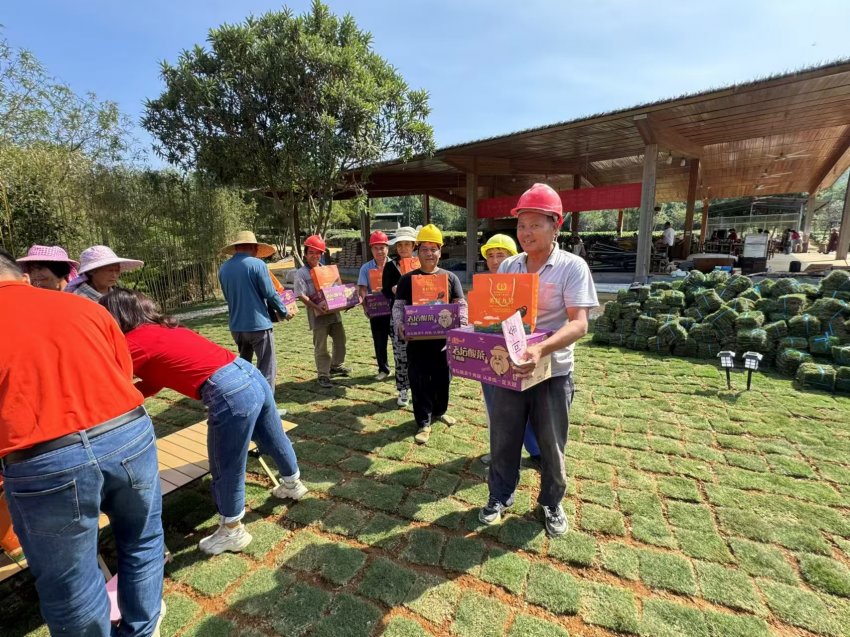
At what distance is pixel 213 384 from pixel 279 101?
32.6 feet

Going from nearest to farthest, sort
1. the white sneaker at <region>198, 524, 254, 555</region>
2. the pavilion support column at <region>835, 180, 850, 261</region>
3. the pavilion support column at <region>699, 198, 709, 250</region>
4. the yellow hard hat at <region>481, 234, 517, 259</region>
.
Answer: the white sneaker at <region>198, 524, 254, 555</region>
the yellow hard hat at <region>481, 234, 517, 259</region>
the pavilion support column at <region>835, 180, 850, 261</region>
the pavilion support column at <region>699, 198, 709, 250</region>

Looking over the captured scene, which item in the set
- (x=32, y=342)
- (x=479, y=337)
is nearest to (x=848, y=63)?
(x=479, y=337)

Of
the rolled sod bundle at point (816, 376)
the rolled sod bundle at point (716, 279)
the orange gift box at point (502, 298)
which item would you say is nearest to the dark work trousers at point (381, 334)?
the orange gift box at point (502, 298)

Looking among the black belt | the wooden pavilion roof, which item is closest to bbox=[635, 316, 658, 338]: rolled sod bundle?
the wooden pavilion roof

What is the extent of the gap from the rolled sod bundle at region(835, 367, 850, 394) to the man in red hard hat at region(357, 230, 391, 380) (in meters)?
5.05

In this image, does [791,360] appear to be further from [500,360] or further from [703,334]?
[500,360]

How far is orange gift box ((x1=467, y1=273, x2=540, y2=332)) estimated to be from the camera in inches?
77.8

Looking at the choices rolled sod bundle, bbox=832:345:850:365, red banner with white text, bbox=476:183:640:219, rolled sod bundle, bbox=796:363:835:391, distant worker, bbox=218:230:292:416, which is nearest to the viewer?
distant worker, bbox=218:230:292:416

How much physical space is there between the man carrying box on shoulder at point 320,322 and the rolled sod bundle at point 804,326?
5.89m

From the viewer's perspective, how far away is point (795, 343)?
16.6 ft

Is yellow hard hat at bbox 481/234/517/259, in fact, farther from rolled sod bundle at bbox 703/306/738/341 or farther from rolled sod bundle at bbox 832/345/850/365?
rolled sod bundle at bbox 832/345/850/365

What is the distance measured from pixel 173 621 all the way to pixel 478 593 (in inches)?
59.7

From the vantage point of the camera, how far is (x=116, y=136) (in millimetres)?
10242

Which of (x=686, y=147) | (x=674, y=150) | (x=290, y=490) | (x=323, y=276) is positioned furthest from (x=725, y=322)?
(x=686, y=147)
